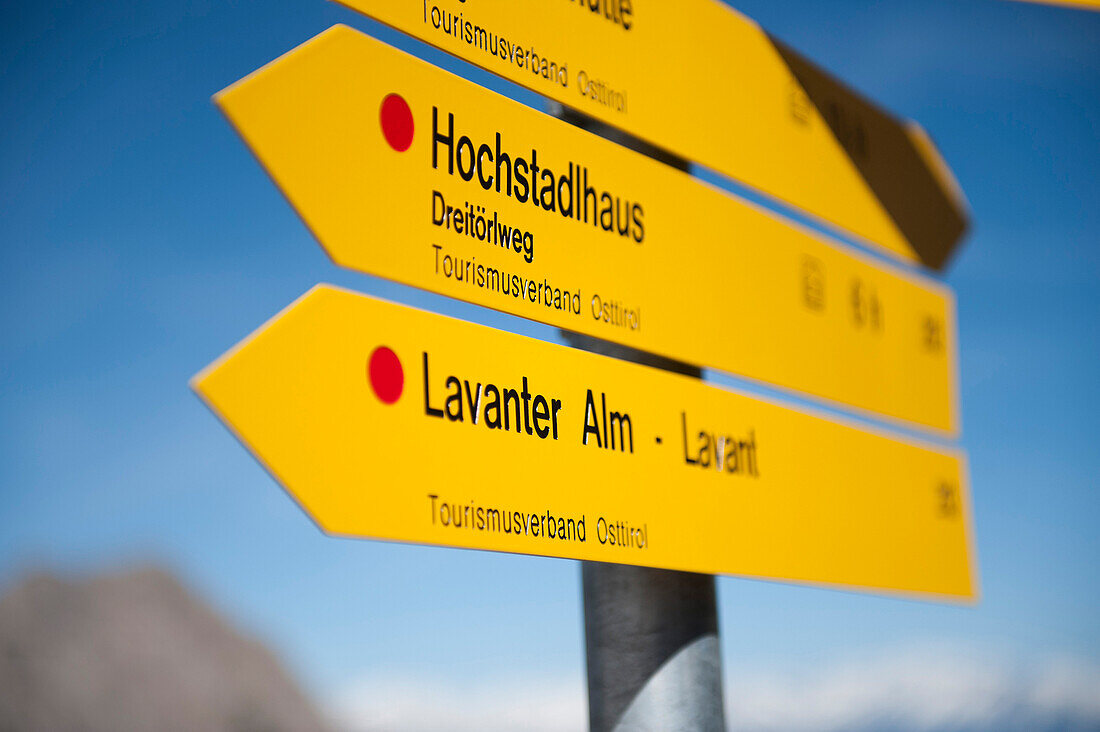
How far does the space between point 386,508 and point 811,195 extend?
A: 1693 millimetres

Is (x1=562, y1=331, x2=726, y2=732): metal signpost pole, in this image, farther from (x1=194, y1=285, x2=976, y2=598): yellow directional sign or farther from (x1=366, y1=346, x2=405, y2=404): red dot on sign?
(x1=366, y1=346, x2=405, y2=404): red dot on sign

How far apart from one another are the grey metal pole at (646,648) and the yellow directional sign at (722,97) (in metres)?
0.53

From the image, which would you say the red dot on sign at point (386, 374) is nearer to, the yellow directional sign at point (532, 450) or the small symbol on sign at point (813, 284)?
the yellow directional sign at point (532, 450)

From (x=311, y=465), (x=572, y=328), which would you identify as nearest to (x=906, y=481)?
(x=572, y=328)

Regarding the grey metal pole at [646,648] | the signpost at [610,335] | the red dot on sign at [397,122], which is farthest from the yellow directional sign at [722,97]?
the grey metal pole at [646,648]

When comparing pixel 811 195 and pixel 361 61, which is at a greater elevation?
pixel 811 195

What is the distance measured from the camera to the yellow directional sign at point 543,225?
1936 mm

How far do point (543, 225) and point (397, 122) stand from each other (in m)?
0.35

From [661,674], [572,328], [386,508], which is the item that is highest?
[572,328]

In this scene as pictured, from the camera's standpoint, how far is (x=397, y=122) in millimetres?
2072

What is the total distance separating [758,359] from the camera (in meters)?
2.77

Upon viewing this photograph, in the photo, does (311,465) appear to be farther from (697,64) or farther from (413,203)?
(697,64)

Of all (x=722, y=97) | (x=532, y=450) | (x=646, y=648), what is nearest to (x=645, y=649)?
(x=646, y=648)

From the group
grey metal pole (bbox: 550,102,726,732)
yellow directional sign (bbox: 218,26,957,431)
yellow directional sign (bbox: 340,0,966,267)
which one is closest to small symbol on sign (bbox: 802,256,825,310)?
yellow directional sign (bbox: 218,26,957,431)
